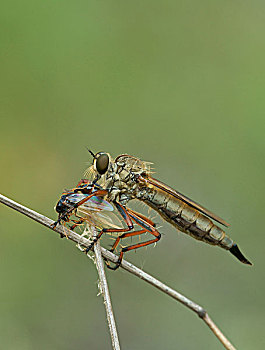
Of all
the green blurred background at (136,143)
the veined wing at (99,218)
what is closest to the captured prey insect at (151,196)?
the veined wing at (99,218)

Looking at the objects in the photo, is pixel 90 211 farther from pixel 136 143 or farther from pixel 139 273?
pixel 136 143

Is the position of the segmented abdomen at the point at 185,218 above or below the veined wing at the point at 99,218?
above

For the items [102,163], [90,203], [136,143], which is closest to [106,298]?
[90,203]

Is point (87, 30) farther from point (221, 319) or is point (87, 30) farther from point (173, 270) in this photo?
point (221, 319)

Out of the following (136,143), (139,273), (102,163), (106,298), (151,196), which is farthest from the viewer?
(136,143)

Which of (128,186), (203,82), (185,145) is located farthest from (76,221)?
(203,82)

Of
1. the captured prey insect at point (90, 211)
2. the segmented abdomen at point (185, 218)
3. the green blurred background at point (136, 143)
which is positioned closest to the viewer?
the captured prey insect at point (90, 211)

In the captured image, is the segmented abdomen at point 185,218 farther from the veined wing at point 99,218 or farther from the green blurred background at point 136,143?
the green blurred background at point 136,143
